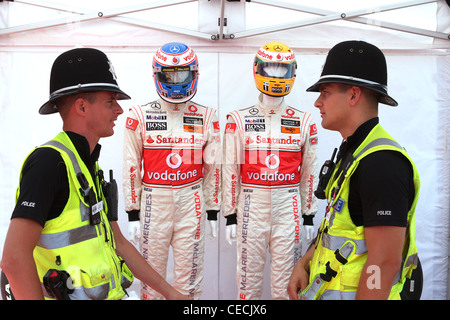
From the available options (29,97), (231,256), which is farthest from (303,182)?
(29,97)

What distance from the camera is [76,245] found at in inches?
63.7

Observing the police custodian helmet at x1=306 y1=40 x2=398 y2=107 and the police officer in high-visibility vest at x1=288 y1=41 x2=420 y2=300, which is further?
the police custodian helmet at x1=306 y1=40 x2=398 y2=107

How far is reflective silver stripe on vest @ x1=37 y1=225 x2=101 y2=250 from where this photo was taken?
5.15 feet

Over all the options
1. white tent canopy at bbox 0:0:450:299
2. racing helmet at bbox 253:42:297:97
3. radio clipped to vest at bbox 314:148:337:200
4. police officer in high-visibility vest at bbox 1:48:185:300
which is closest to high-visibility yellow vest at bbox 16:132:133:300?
police officer in high-visibility vest at bbox 1:48:185:300

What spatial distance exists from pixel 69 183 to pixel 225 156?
6.94 feet

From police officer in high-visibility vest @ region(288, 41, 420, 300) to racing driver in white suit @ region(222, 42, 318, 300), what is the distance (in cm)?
149

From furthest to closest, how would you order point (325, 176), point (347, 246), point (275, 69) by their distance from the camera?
1. point (275, 69)
2. point (325, 176)
3. point (347, 246)

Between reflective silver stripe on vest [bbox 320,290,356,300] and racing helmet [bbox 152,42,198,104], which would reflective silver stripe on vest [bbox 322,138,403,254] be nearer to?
reflective silver stripe on vest [bbox 320,290,356,300]

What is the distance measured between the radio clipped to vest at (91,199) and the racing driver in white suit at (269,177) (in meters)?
1.92

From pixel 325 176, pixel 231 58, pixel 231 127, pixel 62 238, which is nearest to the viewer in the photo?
pixel 62 238

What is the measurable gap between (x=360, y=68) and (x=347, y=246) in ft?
2.20

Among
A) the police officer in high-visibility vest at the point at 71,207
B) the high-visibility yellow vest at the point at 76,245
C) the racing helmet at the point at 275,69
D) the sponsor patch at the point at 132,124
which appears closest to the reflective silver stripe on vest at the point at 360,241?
the police officer in high-visibility vest at the point at 71,207

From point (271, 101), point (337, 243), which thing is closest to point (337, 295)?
point (337, 243)

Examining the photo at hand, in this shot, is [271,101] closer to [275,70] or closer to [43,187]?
[275,70]
